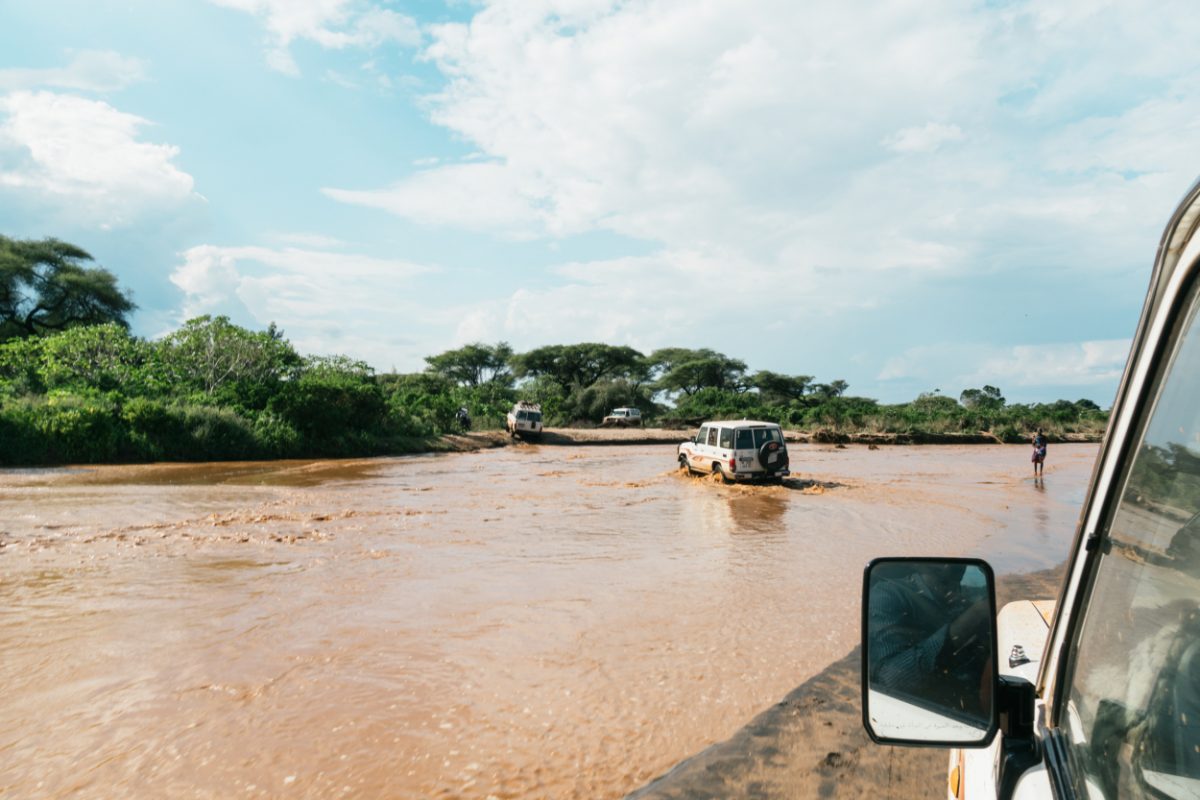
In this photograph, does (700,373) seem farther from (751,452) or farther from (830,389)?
(751,452)

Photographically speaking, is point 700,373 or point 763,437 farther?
point 700,373

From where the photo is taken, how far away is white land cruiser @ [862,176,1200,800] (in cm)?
124

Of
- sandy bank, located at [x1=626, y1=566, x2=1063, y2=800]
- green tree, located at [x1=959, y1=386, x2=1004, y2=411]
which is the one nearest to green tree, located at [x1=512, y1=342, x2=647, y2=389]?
green tree, located at [x1=959, y1=386, x2=1004, y2=411]

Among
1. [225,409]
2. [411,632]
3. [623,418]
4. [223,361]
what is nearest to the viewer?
[411,632]

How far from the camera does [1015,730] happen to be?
1575 mm

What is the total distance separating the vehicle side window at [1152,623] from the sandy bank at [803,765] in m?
2.68

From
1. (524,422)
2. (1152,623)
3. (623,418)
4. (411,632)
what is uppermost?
(623,418)

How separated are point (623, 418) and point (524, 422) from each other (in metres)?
11.6

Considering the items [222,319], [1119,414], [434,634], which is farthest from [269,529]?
[222,319]

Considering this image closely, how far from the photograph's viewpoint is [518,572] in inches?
378

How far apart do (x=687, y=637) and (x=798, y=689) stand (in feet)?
4.89

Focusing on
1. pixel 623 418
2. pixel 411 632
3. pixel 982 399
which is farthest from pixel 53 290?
pixel 982 399

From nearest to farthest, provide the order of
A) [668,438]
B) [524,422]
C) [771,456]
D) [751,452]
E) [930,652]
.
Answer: [930,652] < [771,456] < [751,452] < [524,422] < [668,438]

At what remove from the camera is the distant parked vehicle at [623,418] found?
169 feet
